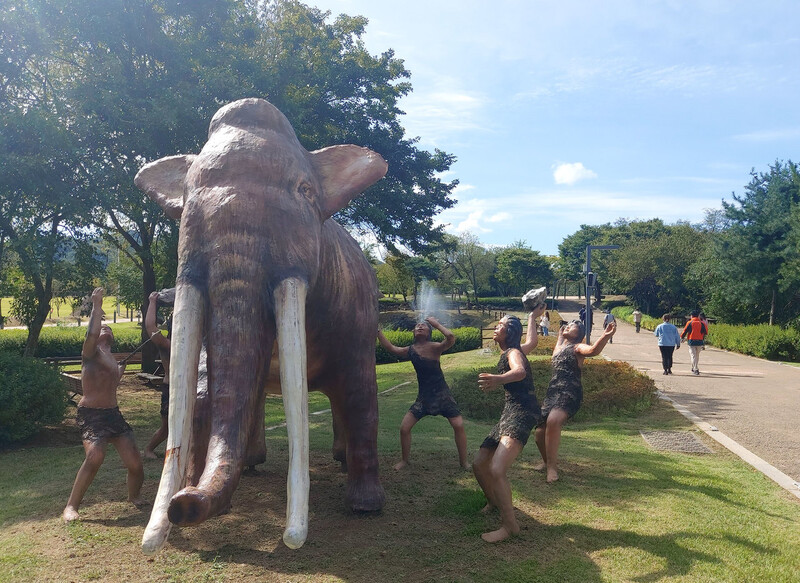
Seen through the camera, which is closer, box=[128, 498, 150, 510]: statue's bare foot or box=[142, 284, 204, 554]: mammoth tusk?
box=[142, 284, 204, 554]: mammoth tusk

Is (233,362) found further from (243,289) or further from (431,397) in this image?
(431,397)

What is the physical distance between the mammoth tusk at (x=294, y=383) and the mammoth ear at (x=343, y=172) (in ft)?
2.89

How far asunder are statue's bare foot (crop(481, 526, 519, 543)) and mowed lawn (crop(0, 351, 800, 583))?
0.07 metres

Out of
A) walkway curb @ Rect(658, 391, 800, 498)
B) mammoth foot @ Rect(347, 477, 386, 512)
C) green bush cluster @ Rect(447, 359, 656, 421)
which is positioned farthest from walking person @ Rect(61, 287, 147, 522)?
green bush cluster @ Rect(447, 359, 656, 421)

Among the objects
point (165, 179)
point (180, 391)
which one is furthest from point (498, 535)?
point (165, 179)

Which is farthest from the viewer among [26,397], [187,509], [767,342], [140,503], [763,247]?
[763,247]

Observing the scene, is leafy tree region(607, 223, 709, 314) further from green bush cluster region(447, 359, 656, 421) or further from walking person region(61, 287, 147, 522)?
walking person region(61, 287, 147, 522)

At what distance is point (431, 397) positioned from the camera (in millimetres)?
6551

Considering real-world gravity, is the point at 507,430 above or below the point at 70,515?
above

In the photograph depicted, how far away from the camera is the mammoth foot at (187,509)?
2.56 meters

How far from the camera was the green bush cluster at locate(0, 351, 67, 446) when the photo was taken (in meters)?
8.33

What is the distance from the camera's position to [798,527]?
16.4 ft

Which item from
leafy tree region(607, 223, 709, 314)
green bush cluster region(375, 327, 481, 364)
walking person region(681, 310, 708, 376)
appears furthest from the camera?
leafy tree region(607, 223, 709, 314)

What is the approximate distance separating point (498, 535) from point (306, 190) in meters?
2.91
